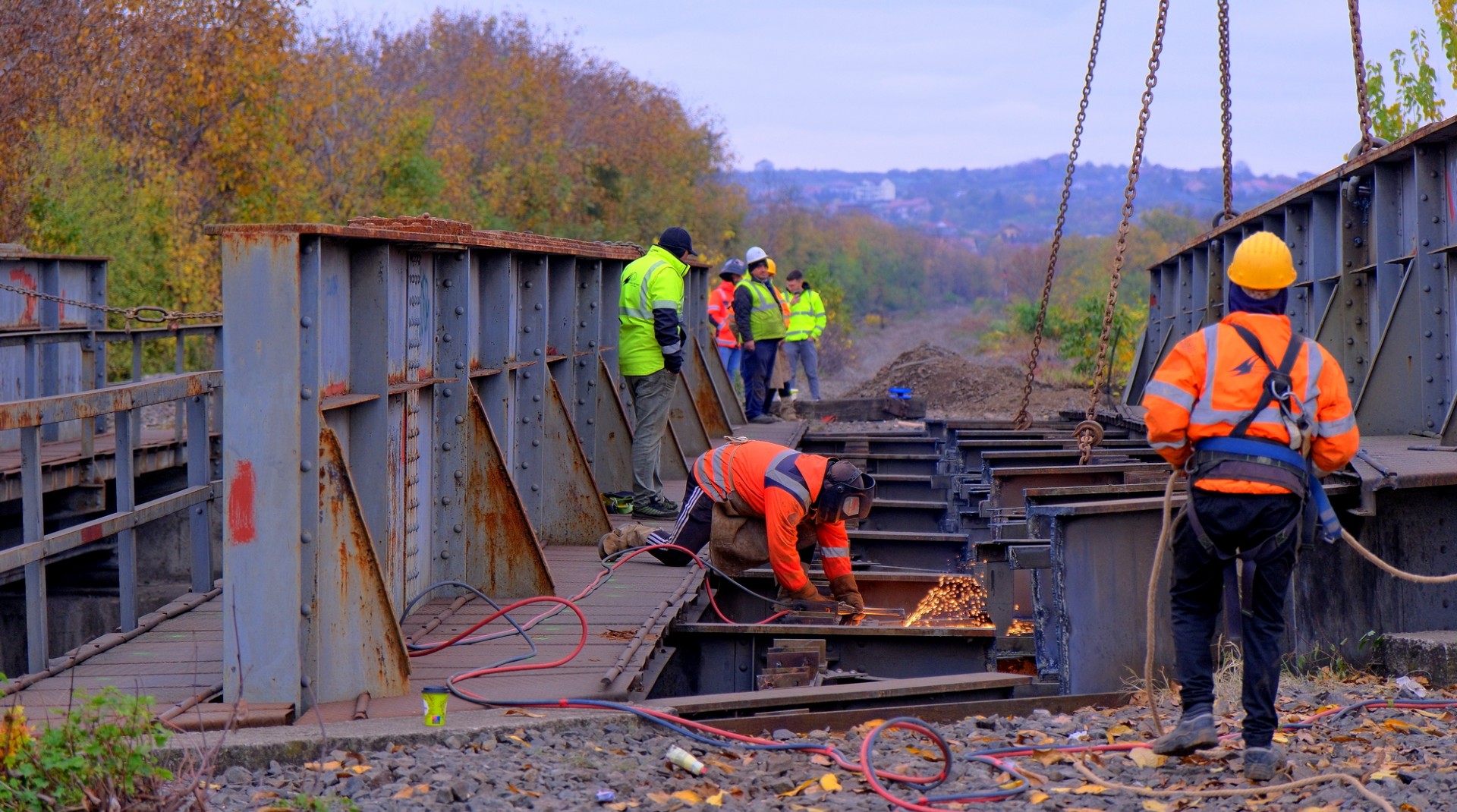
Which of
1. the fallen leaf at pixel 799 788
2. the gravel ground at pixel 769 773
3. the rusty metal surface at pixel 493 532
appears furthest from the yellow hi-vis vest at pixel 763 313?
the fallen leaf at pixel 799 788

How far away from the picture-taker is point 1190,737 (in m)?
4.90

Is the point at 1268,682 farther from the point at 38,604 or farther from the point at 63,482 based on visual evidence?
the point at 63,482

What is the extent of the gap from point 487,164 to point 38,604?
124 ft

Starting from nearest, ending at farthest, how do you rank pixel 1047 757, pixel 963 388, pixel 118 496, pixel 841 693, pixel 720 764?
pixel 720 764
pixel 1047 757
pixel 841 693
pixel 118 496
pixel 963 388

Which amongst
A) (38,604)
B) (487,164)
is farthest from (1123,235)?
(487,164)

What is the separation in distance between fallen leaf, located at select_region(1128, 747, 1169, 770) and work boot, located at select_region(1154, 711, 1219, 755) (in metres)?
0.06

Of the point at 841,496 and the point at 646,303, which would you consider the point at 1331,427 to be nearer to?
the point at 841,496

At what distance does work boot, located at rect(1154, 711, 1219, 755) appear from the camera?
16.0 feet

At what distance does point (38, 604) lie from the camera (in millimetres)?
5945

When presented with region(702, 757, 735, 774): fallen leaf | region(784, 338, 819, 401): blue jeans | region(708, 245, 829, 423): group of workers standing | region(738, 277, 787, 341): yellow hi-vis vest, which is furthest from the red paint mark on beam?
region(784, 338, 819, 401): blue jeans

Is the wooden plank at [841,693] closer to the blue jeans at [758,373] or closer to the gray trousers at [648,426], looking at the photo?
the gray trousers at [648,426]

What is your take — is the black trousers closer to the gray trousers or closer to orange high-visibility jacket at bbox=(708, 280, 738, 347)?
the gray trousers

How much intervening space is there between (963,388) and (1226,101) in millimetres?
12648

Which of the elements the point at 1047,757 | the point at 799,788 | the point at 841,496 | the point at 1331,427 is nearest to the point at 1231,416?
the point at 1331,427
